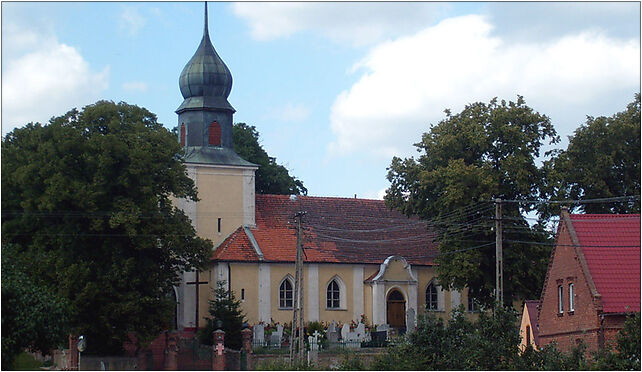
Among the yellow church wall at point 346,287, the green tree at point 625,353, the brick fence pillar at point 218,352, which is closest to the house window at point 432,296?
the yellow church wall at point 346,287

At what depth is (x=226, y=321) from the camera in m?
52.6

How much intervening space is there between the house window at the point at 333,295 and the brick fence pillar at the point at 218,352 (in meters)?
10.7

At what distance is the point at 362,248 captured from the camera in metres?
61.9

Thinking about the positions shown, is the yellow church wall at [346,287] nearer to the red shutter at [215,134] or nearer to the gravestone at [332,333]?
the gravestone at [332,333]

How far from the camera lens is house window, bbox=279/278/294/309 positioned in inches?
2325

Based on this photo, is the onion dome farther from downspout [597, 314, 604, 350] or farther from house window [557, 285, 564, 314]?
downspout [597, 314, 604, 350]

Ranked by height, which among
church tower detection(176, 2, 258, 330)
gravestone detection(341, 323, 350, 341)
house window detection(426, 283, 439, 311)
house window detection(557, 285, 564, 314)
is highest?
church tower detection(176, 2, 258, 330)

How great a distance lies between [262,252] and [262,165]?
1173cm

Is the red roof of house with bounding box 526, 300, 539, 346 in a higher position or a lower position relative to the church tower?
lower

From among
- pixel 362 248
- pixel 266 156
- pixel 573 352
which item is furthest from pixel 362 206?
pixel 573 352

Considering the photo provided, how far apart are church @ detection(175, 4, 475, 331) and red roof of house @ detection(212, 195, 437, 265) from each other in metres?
0.06

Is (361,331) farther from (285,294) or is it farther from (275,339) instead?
(285,294)

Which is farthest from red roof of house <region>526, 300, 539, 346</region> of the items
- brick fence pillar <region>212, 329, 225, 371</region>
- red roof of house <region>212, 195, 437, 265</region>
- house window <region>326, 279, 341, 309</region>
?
house window <region>326, 279, 341, 309</region>

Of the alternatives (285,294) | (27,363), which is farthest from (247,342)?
(27,363)
